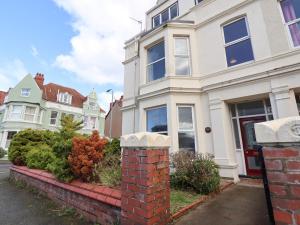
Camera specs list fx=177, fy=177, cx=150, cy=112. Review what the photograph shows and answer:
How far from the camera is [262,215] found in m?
3.42

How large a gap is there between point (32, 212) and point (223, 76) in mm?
7863

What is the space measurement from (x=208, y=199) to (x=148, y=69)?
6.95m

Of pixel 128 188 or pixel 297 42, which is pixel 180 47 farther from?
pixel 128 188

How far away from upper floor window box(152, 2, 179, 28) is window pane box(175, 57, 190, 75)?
12.9ft

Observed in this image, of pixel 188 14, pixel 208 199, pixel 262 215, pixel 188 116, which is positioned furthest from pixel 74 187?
pixel 188 14

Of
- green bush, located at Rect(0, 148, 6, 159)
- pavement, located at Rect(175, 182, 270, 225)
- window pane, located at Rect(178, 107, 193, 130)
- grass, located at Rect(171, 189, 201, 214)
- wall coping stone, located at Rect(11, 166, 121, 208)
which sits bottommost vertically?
pavement, located at Rect(175, 182, 270, 225)

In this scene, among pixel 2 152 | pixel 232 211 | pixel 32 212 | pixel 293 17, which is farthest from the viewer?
pixel 2 152

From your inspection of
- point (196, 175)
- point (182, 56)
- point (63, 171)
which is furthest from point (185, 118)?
point (63, 171)

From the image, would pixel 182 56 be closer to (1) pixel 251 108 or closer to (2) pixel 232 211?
(1) pixel 251 108

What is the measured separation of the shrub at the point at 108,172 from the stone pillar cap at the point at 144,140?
1.80 meters

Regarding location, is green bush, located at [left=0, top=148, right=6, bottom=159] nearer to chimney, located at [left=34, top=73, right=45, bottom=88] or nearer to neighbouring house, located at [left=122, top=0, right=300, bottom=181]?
chimney, located at [left=34, top=73, right=45, bottom=88]

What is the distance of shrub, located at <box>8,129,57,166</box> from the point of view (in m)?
8.82

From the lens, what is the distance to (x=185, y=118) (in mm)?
7785

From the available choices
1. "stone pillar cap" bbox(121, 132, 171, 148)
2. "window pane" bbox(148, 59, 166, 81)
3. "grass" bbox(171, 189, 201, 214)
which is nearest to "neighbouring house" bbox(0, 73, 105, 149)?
"window pane" bbox(148, 59, 166, 81)
